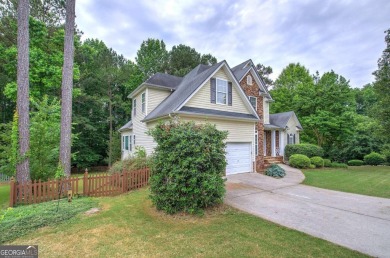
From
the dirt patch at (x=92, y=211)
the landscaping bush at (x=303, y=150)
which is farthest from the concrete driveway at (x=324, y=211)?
the landscaping bush at (x=303, y=150)

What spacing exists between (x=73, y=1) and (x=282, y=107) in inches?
1127

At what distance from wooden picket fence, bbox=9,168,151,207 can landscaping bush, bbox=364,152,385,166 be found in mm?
22358

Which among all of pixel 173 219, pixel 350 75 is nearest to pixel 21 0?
pixel 173 219

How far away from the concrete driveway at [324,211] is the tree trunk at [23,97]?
28.8 feet

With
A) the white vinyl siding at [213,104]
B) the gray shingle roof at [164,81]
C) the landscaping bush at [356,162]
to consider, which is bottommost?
the landscaping bush at [356,162]

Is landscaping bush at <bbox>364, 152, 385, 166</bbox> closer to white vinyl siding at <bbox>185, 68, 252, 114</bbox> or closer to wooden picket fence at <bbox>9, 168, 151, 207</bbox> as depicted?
white vinyl siding at <bbox>185, 68, 252, 114</bbox>

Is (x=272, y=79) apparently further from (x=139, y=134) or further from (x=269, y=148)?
(x=139, y=134)

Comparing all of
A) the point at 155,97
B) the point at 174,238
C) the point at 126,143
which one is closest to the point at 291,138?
the point at 155,97

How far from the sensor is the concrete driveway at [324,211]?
15.0ft

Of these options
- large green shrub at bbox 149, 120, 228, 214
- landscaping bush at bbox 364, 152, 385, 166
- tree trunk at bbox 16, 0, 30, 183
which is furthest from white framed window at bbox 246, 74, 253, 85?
landscaping bush at bbox 364, 152, 385, 166

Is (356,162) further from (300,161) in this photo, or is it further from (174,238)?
(174,238)

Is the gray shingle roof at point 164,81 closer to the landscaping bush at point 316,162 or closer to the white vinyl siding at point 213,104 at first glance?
the white vinyl siding at point 213,104

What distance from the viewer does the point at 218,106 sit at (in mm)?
12570

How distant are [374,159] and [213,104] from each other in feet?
61.5
